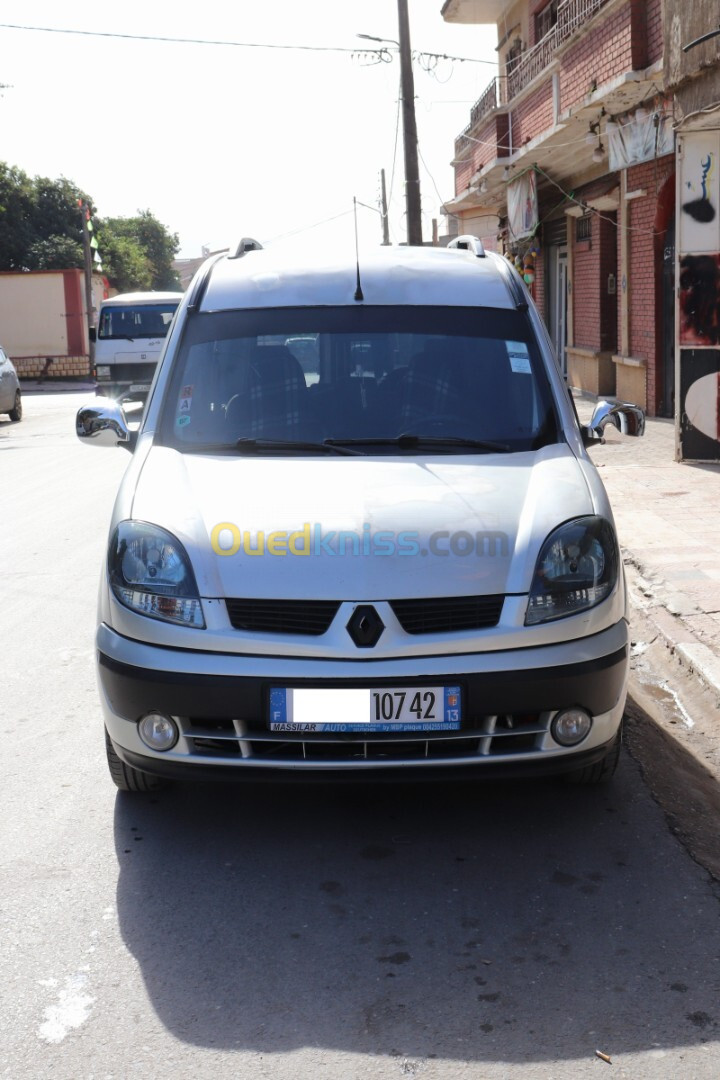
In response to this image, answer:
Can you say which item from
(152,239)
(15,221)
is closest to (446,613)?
(15,221)

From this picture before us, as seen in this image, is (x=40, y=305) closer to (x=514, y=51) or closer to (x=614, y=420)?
(x=514, y=51)

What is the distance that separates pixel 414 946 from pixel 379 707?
662 millimetres

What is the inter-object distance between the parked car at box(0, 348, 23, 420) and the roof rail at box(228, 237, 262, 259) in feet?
59.6

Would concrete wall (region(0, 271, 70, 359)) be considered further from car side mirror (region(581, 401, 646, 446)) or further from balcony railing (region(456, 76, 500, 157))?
car side mirror (region(581, 401, 646, 446))

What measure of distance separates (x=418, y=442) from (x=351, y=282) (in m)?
0.92

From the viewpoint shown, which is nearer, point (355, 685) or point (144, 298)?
point (355, 685)

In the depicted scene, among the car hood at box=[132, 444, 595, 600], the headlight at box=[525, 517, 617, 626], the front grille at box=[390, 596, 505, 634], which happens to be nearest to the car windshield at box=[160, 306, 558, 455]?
the car hood at box=[132, 444, 595, 600]

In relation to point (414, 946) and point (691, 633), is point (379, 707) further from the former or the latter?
point (691, 633)

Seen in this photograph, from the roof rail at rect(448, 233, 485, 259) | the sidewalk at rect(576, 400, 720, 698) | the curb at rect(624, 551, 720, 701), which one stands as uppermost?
the roof rail at rect(448, 233, 485, 259)

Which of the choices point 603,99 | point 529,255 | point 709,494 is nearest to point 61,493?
point 709,494

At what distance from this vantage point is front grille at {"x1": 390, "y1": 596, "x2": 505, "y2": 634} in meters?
3.57

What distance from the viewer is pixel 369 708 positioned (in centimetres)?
352

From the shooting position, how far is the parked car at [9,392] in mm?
22953

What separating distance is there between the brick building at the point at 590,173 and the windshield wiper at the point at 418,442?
11.3 m
